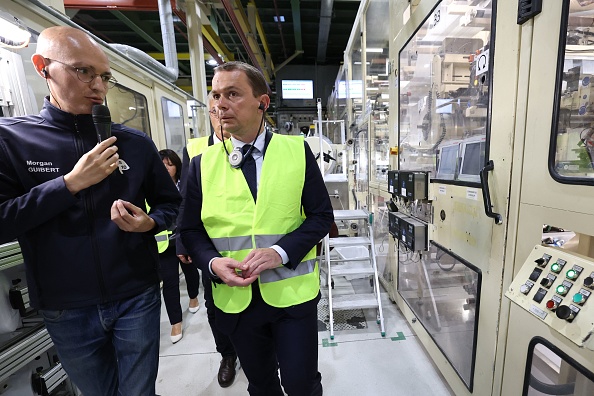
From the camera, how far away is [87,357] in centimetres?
92

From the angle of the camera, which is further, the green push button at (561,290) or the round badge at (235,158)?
the round badge at (235,158)

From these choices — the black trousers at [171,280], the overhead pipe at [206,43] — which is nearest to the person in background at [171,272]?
the black trousers at [171,280]

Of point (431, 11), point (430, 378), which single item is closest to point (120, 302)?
point (430, 378)

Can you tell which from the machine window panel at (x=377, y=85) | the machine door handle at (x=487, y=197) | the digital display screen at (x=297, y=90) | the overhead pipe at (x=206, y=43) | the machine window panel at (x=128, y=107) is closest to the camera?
the machine door handle at (x=487, y=197)

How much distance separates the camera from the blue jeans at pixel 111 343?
90cm

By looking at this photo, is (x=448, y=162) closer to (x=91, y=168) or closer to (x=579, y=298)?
(x=579, y=298)

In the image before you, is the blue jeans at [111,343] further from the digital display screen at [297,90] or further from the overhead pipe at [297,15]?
the digital display screen at [297,90]

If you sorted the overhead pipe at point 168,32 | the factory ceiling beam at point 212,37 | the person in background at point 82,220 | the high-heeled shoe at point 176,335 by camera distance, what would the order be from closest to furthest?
the person in background at point 82,220 → the high-heeled shoe at point 176,335 → the overhead pipe at point 168,32 → the factory ceiling beam at point 212,37

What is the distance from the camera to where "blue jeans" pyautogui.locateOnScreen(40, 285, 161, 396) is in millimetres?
896

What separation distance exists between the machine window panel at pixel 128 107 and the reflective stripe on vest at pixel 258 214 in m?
2.03

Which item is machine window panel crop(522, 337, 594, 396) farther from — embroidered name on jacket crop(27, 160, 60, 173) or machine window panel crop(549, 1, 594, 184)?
embroidered name on jacket crop(27, 160, 60, 173)

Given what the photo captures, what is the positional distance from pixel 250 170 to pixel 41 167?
66 centimetres

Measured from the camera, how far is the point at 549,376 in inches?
44.1

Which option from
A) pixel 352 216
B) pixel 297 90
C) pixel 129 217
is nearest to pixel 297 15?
pixel 297 90
